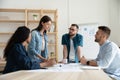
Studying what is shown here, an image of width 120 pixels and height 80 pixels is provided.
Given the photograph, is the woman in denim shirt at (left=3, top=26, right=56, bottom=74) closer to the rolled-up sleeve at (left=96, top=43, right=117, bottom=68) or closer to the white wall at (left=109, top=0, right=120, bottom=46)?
the rolled-up sleeve at (left=96, top=43, right=117, bottom=68)

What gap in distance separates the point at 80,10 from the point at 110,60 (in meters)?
3.42

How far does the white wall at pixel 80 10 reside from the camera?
19.1 ft

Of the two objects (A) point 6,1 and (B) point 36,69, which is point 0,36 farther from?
(B) point 36,69

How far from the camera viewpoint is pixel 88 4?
5.92 meters

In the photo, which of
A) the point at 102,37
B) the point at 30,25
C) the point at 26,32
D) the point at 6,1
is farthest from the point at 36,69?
the point at 6,1

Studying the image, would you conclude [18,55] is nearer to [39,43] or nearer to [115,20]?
[39,43]

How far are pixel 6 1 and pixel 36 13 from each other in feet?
2.95

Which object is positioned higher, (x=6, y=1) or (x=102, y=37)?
(x=6, y=1)

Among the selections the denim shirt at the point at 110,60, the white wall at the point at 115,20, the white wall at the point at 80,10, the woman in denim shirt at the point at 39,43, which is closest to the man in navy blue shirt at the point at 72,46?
the woman in denim shirt at the point at 39,43

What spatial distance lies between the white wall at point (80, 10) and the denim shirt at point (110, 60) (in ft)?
9.98

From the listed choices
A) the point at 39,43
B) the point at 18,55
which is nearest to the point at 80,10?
the point at 39,43

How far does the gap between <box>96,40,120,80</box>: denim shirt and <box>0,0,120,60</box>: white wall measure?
3.04 m

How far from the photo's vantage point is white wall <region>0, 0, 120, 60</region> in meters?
5.82

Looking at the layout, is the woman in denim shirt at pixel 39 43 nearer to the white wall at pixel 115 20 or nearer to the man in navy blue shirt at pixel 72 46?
the man in navy blue shirt at pixel 72 46
